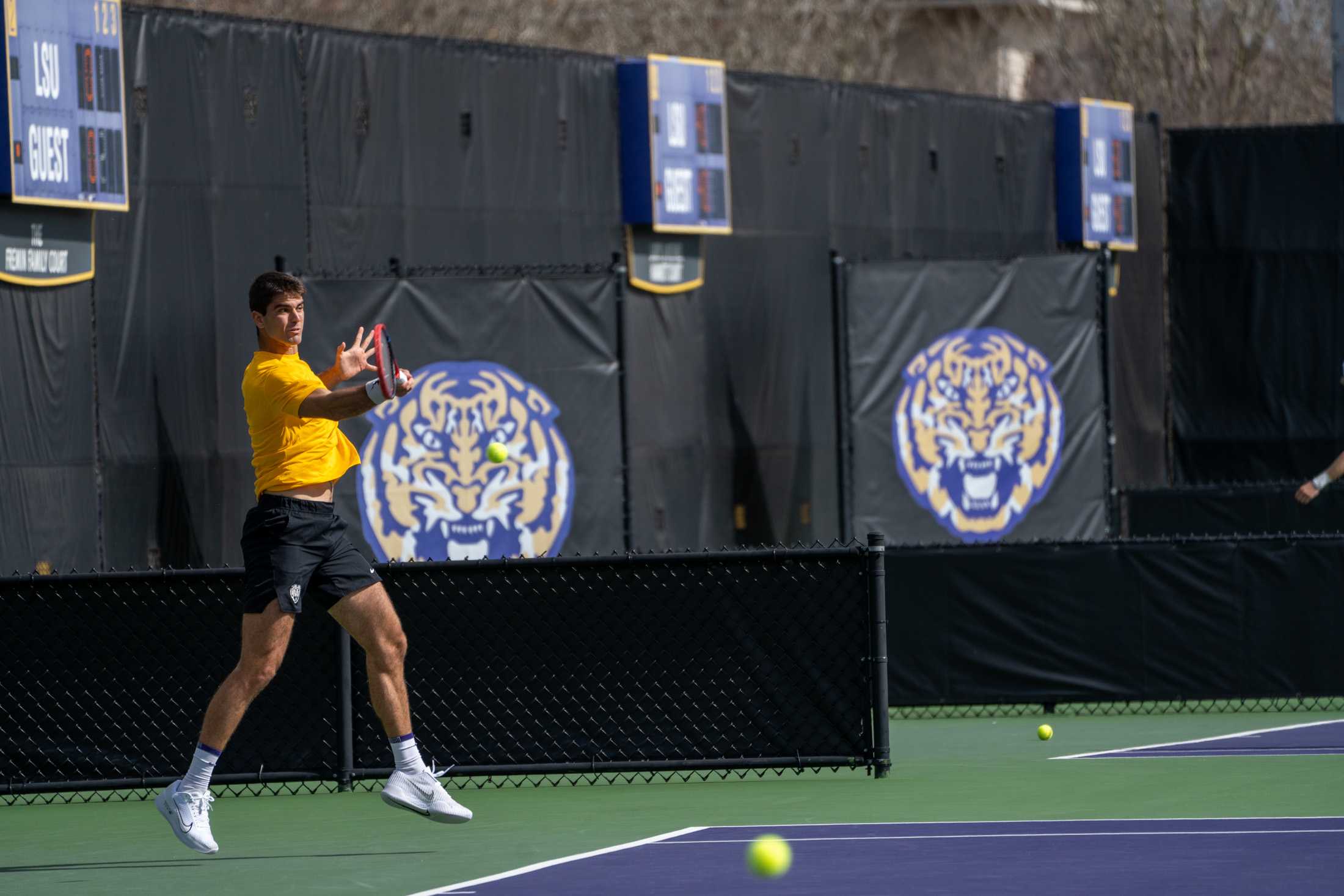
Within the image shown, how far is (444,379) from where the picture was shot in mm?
16266

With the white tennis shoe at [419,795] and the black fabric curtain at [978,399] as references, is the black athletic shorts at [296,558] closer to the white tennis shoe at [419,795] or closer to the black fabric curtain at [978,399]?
the white tennis shoe at [419,795]

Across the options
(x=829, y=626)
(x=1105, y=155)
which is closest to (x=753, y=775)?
(x=829, y=626)

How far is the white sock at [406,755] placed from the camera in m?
8.68

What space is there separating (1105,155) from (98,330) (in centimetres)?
1140

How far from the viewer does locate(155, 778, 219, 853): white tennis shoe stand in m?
8.40

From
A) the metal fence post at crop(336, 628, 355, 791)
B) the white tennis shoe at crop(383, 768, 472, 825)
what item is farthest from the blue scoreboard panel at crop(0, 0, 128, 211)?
the white tennis shoe at crop(383, 768, 472, 825)

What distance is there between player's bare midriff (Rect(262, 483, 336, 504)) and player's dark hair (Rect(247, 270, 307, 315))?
630 mm

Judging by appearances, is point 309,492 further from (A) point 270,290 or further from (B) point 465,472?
(B) point 465,472

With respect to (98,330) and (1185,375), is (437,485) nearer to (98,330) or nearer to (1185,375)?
(98,330)

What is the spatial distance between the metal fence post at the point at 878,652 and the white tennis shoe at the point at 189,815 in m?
3.06

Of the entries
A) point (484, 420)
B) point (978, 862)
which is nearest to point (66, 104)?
point (484, 420)

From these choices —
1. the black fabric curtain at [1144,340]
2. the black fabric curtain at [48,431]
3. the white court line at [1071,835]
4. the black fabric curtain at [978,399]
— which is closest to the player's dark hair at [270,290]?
the white court line at [1071,835]

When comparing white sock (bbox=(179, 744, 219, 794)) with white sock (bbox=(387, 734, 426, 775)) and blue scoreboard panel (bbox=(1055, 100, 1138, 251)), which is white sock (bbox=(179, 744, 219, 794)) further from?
blue scoreboard panel (bbox=(1055, 100, 1138, 251))

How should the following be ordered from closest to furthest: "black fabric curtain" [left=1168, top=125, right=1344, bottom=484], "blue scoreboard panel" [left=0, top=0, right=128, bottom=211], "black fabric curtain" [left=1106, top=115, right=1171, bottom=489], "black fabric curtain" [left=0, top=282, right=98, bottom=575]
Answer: "blue scoreboard panel" [left=0, top=0, right=128, bottom=211]
"black fabric curtain" [left=0, top=282, right=98, bottom=575]
"black fabric curtain" [left=1168, top=125, right=1344, bottom=484]
"black fabric curtain" [left=1106, top=115, right=1171, bottom=489]
